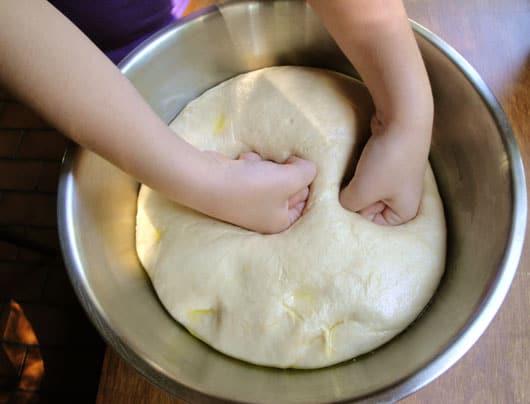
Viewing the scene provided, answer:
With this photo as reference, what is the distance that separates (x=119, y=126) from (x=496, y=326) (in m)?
0.53

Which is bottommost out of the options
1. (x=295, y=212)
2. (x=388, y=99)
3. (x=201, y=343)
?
(x=201, y=343)

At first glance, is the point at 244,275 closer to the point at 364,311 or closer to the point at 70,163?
the point at 364,311

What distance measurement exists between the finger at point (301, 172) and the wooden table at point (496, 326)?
0.30m

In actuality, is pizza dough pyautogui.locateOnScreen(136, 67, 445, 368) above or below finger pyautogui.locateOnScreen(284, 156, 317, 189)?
below

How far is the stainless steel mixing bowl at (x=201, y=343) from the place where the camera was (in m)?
0.47

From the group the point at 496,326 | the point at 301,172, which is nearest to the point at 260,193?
the point at 301,172

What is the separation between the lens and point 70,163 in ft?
1.86

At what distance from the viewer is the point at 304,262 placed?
1.85 feet

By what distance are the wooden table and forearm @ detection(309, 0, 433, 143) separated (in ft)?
0.73

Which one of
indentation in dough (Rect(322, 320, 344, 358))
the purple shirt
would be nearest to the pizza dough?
indentation in dough (Rect(322, 320, 344, 358))

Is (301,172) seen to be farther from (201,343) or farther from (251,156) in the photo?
(201,343)

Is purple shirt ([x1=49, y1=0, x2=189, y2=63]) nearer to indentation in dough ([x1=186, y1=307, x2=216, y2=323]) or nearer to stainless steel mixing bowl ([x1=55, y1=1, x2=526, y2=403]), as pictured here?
stainless steel mixing bowl ([x1=55, y1=1, x2=526, y2=403])

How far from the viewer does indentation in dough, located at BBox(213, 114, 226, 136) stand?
70 centimetres

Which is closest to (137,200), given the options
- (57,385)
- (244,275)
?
(244,275)
